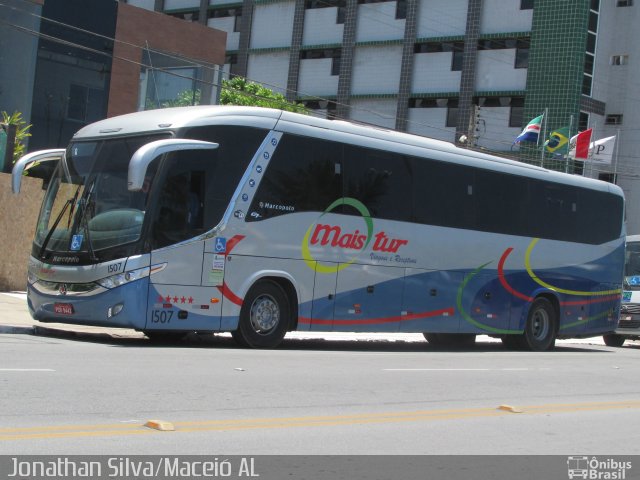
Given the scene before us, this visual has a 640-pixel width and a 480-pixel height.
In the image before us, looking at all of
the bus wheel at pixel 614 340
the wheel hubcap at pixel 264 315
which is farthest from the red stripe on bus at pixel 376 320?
the bus wheel at pixel 614 340

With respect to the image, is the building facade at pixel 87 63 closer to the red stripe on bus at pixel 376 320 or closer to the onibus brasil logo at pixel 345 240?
the onibus brasil logo at pixel 345 240

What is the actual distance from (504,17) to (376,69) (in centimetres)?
→ 788

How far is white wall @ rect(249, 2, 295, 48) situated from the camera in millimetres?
57219

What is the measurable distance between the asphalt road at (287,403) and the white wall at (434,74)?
35.6 metres

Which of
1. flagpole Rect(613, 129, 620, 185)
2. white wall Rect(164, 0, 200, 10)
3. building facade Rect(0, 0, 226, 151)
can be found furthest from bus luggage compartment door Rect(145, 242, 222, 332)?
white wall Rect(164, 0, 200, 10)

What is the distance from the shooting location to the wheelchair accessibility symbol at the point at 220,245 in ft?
49.6

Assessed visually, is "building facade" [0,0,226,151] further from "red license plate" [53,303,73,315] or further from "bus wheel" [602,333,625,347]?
"bus wheel" [602,333,625,347]

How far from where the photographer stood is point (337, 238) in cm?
1697

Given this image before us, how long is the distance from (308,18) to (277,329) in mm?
42577

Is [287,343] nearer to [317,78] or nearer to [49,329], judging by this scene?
[49,329]

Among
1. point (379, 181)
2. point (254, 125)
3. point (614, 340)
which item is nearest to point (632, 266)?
point (614, 340)

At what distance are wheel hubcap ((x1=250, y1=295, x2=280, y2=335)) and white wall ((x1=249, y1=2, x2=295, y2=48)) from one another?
42.7 meters
